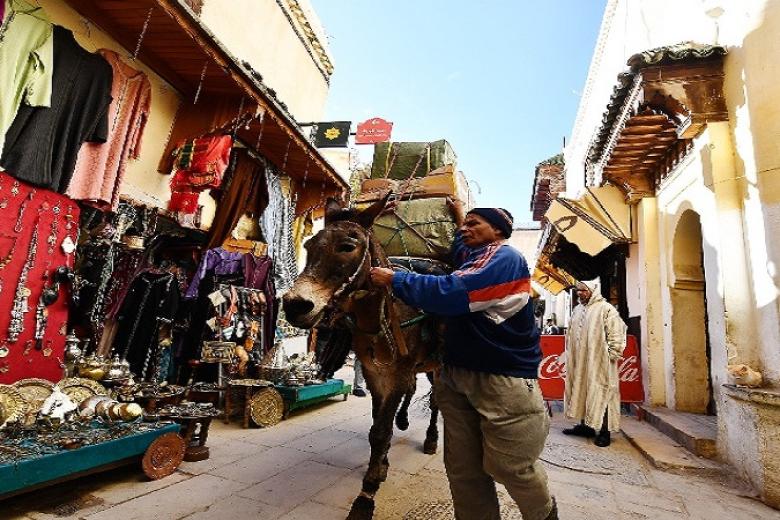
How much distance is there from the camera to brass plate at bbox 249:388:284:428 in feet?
18.0

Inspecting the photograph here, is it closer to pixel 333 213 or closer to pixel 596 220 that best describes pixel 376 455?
pixel 333 213

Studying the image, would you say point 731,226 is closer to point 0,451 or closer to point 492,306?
point 492,306

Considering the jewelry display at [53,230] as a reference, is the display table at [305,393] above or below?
below

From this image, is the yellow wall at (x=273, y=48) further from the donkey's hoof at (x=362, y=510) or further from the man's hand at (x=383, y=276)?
the donkey's hoof at (x=362, y=510)

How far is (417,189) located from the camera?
16.0 ft

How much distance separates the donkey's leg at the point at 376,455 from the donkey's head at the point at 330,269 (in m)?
1.19

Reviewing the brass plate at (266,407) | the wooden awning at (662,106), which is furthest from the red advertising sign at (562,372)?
the brass plate at (266,407)

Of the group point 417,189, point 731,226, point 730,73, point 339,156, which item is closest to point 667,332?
point 731,226

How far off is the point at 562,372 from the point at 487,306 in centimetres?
647

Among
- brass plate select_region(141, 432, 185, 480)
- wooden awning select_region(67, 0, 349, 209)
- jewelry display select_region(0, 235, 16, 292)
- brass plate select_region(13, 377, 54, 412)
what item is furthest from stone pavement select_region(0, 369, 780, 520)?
wooden awning select_region(67, 0, 349, 209)

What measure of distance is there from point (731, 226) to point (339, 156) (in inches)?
557

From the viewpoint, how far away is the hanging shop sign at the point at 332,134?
8.91 m

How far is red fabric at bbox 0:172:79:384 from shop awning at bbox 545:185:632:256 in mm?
8264

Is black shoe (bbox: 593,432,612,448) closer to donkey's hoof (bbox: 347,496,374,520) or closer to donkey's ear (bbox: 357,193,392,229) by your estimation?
donkey's hoof (bbox: 347,496,374,520)
